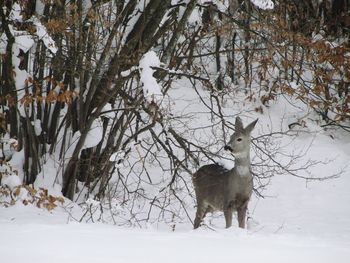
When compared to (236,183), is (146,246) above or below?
below

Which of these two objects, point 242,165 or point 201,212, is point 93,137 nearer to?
point 201,212

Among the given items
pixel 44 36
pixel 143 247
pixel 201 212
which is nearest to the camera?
pixel 143 247

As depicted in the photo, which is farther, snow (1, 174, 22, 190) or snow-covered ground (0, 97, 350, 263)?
snow (1, 174, 22, 190)

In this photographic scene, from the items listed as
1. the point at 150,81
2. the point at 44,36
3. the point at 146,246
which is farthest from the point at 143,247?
the point at 44,36

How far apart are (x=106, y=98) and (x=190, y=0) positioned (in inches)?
74.2

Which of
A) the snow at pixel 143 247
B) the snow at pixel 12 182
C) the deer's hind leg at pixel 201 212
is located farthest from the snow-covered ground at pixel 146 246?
the deer's hind leg at pixel 201 212

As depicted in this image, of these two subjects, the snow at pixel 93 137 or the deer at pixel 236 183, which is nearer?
the deer at pixel 236 183

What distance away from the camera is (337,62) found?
9.87 meters

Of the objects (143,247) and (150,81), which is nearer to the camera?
(143,247)

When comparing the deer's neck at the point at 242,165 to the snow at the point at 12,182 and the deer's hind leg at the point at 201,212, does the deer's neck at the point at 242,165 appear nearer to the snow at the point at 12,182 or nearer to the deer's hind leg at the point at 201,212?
the deer's hind leg at the point at 201,212

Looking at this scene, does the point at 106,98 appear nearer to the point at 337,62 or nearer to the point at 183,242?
the point at 337,62

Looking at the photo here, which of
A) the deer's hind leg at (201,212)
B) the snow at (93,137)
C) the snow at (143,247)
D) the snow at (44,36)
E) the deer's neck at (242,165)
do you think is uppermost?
the snow at (44,36)

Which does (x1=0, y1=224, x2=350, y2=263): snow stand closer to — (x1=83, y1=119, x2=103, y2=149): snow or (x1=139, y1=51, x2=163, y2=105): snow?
(x1=139, y1=51, x2=163, y2=105): snow

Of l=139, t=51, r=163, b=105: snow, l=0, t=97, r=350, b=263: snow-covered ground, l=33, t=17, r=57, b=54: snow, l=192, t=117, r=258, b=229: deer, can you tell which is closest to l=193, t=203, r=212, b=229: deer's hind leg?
l=192, t=117, r=258, b=229: deer
